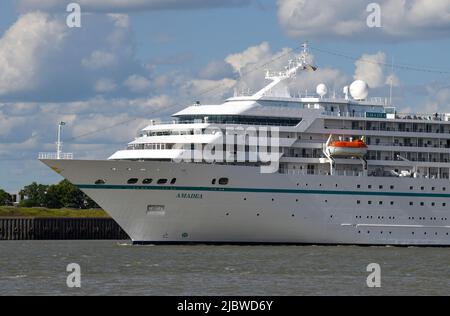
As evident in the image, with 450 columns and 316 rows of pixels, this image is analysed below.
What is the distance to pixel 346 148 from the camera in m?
54.4

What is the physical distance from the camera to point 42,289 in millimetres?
35719

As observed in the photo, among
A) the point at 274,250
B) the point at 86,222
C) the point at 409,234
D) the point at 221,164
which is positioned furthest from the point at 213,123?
the point at 86,222

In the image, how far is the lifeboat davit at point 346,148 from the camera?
54.3 meters

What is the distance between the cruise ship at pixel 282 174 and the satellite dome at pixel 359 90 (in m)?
0.07

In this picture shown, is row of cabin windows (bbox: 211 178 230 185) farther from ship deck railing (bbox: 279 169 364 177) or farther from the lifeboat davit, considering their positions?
the lifeboat davit

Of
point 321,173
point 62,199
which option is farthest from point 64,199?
point 321,173

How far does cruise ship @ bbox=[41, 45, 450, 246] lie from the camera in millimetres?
51250

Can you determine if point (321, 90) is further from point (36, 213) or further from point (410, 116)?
point (36, 213)

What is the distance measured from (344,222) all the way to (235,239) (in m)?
4.96

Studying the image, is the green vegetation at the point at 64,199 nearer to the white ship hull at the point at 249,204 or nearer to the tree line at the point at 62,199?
the tree line at the point at 62,199

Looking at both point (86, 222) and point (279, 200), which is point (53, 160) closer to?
point (279, 200)

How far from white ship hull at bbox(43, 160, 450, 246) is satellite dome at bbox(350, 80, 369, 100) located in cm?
530

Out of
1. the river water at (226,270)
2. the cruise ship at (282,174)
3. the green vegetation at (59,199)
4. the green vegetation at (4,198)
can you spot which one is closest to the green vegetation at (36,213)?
the green vegetation at (59,199)
